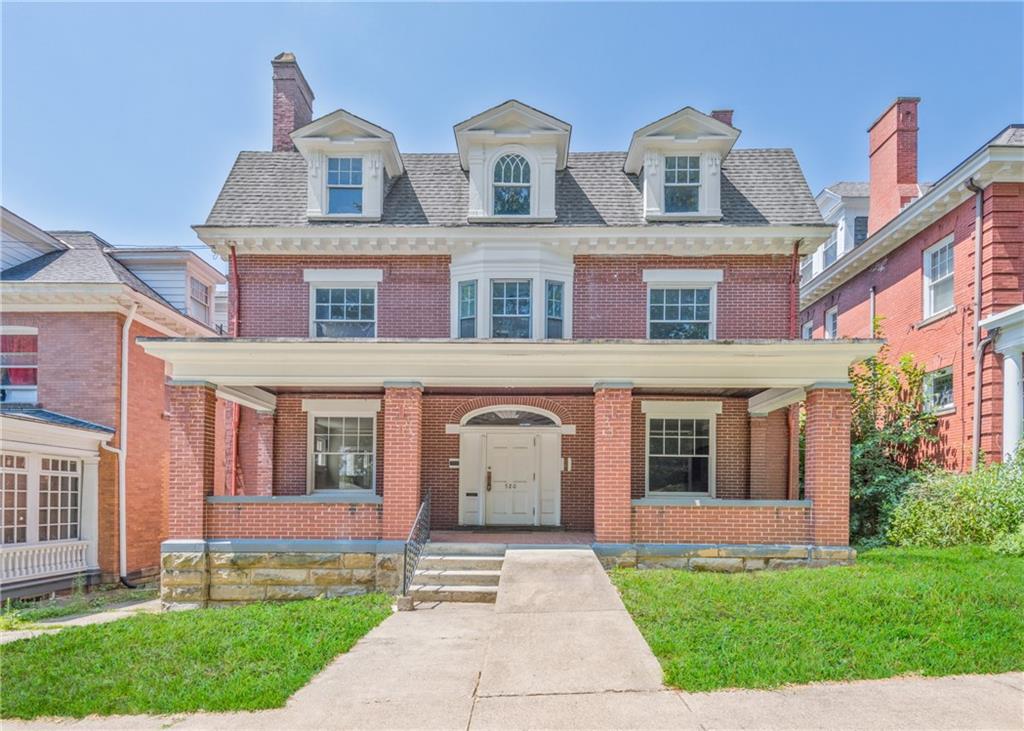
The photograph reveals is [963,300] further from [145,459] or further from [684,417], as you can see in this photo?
[145,459]

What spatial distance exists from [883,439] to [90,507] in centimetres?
1724

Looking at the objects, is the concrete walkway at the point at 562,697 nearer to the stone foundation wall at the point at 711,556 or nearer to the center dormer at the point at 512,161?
the stone foundation wall at the point at 711,556

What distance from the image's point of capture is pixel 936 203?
1420 centimetres

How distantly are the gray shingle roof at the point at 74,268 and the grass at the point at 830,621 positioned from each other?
13.1m

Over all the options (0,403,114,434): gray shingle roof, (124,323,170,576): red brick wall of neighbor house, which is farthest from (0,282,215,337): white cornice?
→ (0,403,114,434): gray shingle roof

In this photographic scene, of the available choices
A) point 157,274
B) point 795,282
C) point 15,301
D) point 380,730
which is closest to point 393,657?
point 380,730

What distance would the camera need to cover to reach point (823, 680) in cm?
597

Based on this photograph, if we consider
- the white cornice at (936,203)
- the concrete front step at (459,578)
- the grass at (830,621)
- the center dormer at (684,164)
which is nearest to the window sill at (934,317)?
the white cornice at (936,203)

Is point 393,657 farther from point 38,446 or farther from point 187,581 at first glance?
point 38,446

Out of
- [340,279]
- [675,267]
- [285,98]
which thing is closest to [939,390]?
[675,267]

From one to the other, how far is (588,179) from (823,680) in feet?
37.3

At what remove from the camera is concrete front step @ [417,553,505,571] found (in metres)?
10.3

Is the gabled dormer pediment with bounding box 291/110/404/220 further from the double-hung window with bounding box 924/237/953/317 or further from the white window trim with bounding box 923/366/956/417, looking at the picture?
the white window trim with bounding box 923/366/956/417

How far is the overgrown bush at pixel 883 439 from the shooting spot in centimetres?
1333
